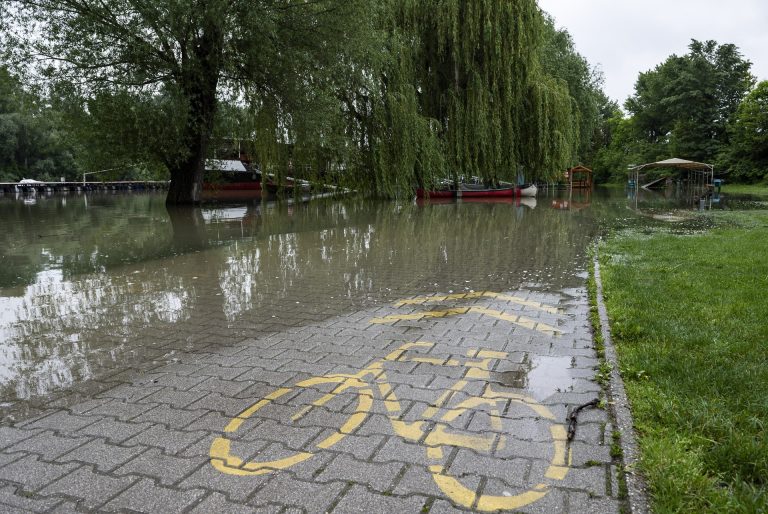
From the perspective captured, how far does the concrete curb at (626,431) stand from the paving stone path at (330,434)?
3.1 inches

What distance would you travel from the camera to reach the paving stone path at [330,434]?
2.60 metres

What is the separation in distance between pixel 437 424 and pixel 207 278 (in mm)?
5831

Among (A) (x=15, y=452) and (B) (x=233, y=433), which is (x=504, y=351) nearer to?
(B) (x=233, y=433)

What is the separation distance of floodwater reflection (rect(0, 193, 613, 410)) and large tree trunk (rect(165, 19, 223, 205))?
582 centimetres

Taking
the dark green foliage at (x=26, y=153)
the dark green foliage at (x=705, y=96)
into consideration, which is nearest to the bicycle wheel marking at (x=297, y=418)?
the dark green foliage at (x=26, y=153)

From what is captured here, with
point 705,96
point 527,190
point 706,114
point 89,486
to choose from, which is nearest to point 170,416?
point 89,486

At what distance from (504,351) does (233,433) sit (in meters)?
2.42

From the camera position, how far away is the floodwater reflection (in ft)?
16.6

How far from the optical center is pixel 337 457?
2934mm

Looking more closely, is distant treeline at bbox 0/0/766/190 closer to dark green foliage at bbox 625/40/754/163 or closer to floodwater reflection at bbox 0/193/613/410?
floodwater reflection at bbox 0/193/613/410

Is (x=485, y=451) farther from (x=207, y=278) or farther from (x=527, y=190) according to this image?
(x=527, y=190)

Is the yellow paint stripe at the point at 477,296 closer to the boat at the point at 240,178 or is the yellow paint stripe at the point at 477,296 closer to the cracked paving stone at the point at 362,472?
the cracked paving stone at the point at 362,472

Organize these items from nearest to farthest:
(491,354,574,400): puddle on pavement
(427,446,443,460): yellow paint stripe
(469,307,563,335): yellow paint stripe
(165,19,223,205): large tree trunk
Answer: (427,446,443,460): yellow paint stripe
(491,354,574,400): puddle on pavement
(469,307,563,335): yellow paint stripe
(165,19,223,205): large tree trunk

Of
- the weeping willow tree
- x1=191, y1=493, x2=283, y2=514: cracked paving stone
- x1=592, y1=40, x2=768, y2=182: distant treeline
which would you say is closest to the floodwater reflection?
x1=191, y1=493, x2=283, y2=514: cracked paving stone
